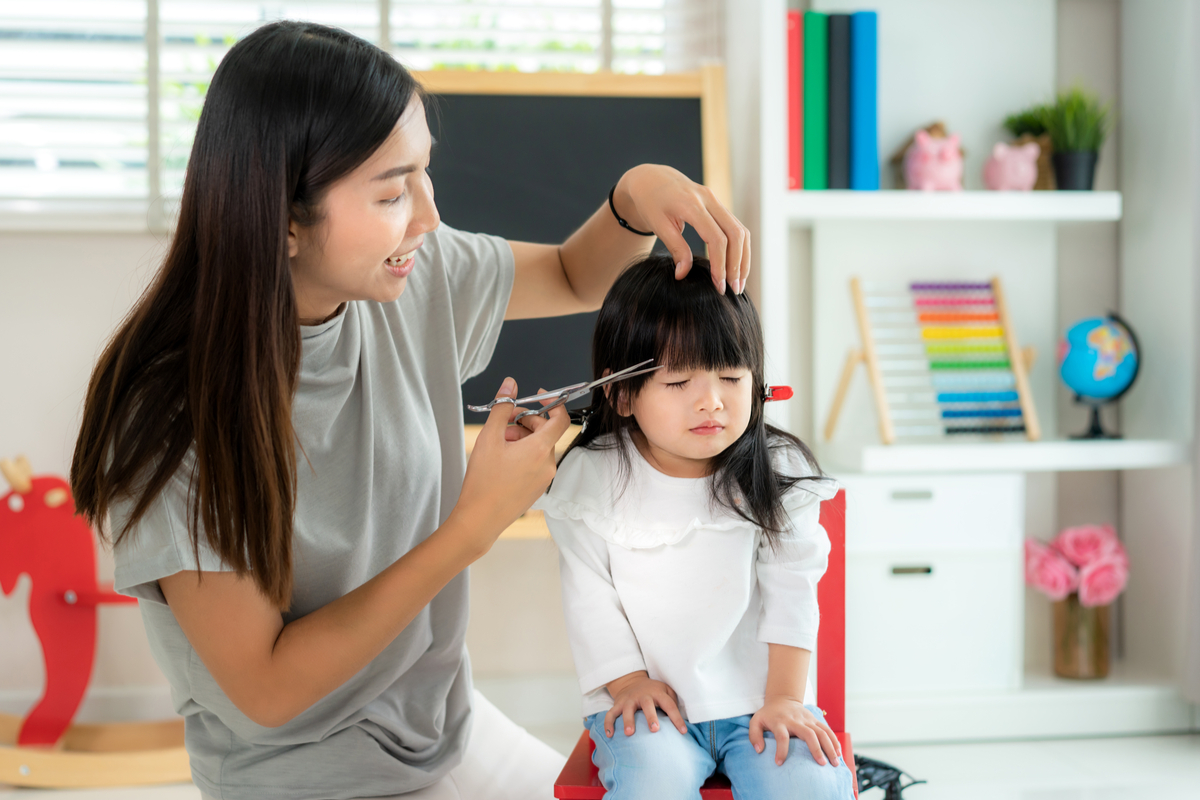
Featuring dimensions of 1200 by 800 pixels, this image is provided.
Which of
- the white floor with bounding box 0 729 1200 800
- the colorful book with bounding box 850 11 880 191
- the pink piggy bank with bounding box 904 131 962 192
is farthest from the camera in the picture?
the pink piggy bank with bounding box 904 131 962 192

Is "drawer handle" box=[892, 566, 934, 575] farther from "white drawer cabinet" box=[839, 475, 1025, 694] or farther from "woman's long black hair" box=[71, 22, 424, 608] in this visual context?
"woman's long black hair" box=[71, 22, 424, 608]

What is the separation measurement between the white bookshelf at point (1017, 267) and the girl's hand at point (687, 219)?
1029 mm

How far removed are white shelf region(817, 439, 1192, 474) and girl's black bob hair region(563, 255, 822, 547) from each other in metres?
1.04

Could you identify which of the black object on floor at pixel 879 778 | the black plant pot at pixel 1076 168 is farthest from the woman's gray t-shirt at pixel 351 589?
the black plant pot at pixel 1076 168

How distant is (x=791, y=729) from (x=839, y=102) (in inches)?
62.9

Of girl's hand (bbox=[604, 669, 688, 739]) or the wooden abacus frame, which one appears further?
the wooden abacus frame

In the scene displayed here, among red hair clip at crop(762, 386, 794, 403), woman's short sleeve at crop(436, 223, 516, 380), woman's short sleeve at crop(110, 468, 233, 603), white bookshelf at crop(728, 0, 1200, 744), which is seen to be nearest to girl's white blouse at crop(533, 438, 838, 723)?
red hair clip at crop(762, 386, 794, 403)

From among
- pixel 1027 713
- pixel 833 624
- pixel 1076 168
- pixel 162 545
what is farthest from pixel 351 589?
pixel 1076 168

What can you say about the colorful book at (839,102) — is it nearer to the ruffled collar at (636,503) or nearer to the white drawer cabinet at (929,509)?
the white drawer cabinet at (929,509)

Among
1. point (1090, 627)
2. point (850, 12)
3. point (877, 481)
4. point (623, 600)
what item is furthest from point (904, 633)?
point (850, 12)

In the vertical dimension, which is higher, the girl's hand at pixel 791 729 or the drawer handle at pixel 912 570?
the girl's hand at pixel 791 729

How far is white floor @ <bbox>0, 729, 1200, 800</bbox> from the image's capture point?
1910mm

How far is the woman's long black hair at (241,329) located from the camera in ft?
2.58

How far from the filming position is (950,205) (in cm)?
210
